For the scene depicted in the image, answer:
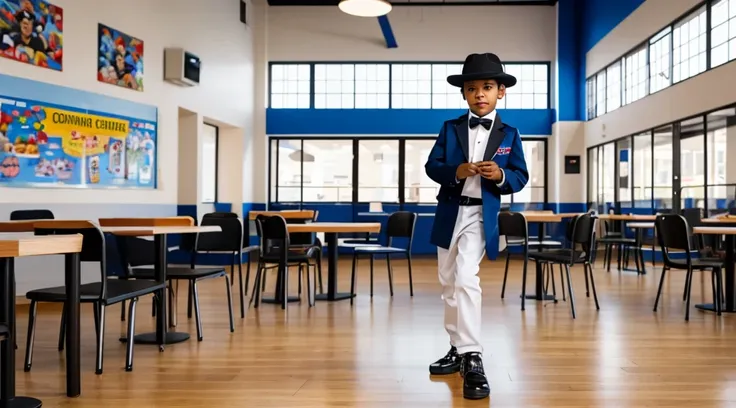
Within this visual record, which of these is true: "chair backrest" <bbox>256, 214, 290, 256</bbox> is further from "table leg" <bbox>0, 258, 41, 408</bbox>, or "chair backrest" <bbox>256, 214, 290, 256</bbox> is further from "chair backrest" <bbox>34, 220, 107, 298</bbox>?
"table leg" <bbox>0, 258, 41, 408</bbox>

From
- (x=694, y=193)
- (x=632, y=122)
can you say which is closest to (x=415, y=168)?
(x=632, y=122)

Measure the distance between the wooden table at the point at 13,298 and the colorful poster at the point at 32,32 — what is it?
145 inches

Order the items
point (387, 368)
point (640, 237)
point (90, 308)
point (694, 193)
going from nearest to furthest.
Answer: point (387, 368) < point (90, 308) < point (694, 193) < point (640, 237)

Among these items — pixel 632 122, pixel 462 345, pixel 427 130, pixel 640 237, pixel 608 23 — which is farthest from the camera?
pixel 427 130

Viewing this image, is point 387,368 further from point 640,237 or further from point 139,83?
point 640,237

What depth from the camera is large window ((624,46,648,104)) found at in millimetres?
9617

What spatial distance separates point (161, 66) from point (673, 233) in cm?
606

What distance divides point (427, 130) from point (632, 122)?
3.65 metres

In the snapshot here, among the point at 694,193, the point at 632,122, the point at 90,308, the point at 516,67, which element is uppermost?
the point at 516,67

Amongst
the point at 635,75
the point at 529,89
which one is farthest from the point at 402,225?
the point at 529,89

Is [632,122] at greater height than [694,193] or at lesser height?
greater

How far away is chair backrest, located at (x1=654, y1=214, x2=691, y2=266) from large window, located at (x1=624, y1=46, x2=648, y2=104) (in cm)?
474

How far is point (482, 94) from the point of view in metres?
3.02

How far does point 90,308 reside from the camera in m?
5.66
